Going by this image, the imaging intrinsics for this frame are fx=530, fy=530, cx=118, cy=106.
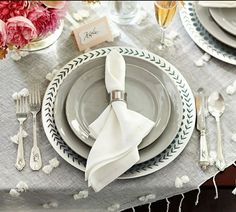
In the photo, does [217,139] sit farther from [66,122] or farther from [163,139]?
[66,122]

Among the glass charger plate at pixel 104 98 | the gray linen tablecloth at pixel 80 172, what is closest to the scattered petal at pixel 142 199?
the gray linen tablecloth at pixel 80 172

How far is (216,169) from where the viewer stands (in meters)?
1.03

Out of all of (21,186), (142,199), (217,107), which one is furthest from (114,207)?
(217,107)

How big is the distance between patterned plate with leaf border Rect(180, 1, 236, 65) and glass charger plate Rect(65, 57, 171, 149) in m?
0.15

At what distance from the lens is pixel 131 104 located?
1.07 meters

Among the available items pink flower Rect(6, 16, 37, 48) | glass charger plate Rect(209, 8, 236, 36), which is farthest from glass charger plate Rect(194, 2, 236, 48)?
pink flower Rect(6, 16, 37, 48)

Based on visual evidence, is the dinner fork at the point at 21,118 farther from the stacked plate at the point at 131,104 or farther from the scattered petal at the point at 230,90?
the scattered petal at the point at 230,90

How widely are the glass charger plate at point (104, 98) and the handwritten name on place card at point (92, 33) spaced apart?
81 mm

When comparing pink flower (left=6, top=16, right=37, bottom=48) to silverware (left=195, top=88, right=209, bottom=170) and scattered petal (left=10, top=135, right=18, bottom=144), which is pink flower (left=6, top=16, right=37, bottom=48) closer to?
scattered petal (left=10, top=135, right=18, bottom=144)

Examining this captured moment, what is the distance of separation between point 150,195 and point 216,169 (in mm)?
137

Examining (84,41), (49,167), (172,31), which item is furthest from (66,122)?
(172,31)

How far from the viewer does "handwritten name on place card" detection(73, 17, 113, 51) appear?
1.15m

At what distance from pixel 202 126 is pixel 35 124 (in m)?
0.33

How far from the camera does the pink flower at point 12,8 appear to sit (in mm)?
995
